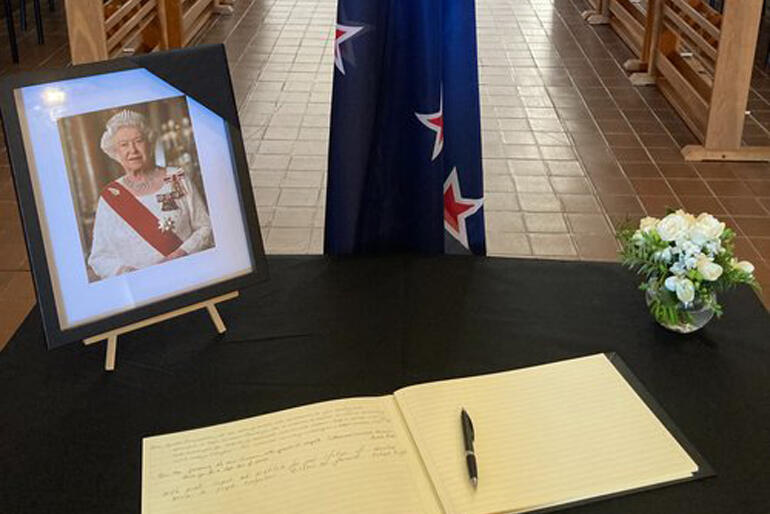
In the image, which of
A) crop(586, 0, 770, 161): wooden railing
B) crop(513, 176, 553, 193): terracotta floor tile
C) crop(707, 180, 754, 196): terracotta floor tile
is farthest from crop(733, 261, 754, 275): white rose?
crop(586, 0, 770, 161): wooden railing

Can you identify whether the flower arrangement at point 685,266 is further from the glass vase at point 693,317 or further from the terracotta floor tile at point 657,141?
the terracotta floor tile at point 657,141

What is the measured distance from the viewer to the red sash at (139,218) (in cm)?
121

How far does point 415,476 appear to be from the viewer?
1.07 m

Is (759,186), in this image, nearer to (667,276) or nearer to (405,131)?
(405,131)

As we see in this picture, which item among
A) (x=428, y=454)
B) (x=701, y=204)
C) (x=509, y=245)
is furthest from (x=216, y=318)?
(x=701, y=204)

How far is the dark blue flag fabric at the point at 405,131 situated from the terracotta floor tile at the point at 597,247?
161 cm

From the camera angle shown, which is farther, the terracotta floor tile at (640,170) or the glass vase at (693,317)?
the terracotta floor tile at (640,170)

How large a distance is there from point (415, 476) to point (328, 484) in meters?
0.10

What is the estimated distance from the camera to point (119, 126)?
120 centimetres

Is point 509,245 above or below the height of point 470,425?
below

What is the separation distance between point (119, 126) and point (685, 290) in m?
0.77

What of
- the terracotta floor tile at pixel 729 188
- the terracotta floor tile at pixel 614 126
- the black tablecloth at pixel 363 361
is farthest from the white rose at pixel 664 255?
the terracotta floor tile at pixel 614 126

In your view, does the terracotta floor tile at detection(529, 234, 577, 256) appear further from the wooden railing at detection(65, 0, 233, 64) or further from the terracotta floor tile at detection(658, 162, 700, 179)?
the wooden railing at detection(65, 0, 233, 64)

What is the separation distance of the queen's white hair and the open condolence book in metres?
0.36
